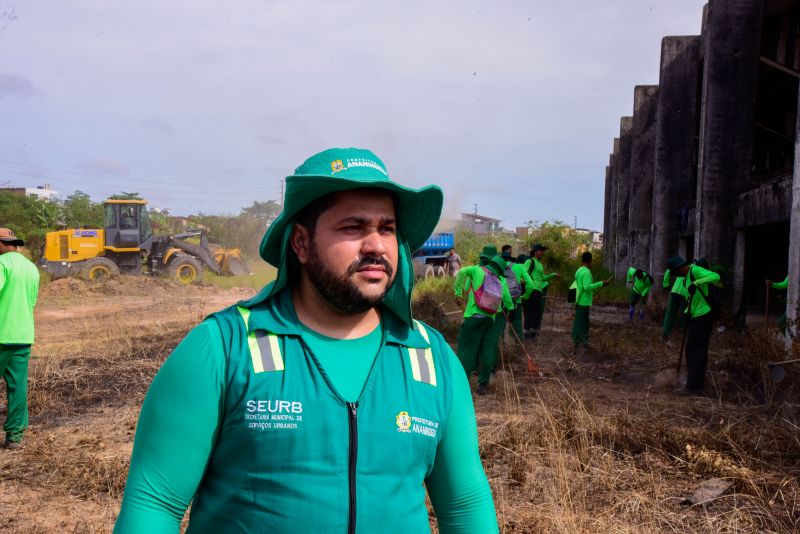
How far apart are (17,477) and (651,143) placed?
22.7m

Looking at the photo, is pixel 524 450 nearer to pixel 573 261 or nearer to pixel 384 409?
pixel 384 409

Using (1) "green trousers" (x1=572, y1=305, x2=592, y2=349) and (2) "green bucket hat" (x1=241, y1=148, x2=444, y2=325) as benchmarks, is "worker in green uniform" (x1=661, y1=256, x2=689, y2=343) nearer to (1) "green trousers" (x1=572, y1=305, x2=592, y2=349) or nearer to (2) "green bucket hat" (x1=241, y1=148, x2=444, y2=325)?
(1) "green trousers" (x1=572, y1=305, x2=592, y2=349)

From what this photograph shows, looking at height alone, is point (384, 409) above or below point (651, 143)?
below

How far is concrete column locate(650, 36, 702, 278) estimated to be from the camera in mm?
19141

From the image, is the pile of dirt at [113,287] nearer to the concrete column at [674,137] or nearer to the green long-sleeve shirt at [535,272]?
the green long-sleeve shirt at [535,272]

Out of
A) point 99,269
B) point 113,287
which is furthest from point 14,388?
point 99,269

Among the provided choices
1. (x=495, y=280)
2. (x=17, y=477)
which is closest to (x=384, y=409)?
(x=17, y=477)

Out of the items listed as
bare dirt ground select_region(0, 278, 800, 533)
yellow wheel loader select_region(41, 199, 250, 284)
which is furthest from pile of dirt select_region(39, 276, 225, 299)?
bare dirt ground select_region(0, 278, 800, 533)

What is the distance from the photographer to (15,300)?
20.1ft

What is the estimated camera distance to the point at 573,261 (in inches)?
1251

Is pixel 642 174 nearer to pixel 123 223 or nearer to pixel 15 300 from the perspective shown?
pixel 123 223

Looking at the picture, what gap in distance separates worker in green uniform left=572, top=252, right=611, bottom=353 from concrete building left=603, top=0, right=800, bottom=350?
2641mm

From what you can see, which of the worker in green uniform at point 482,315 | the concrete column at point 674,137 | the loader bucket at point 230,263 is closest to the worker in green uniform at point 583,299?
the worker in green uniform at point 482,315

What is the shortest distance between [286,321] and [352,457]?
13.8 inches
